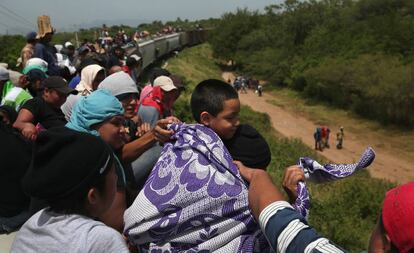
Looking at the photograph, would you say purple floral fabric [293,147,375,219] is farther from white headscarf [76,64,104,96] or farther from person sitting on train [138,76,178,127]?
white headscarf [76,64,104,96]

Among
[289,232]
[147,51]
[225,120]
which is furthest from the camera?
[147,51]

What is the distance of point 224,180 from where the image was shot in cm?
205

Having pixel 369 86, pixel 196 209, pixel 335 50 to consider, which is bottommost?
pixel 369 86

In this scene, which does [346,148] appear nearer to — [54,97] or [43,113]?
[54,97]

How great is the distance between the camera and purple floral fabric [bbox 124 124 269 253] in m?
2.02

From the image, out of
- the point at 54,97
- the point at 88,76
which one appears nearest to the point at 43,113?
the point at 54,97

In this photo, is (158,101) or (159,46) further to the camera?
(159,46)

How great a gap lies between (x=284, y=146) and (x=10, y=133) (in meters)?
19.4

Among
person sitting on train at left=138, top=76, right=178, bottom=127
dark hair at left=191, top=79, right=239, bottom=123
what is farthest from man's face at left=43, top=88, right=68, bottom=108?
dark hair at left=191, top=79, right=239, bottom=123

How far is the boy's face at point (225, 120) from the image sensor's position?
8.14 ft

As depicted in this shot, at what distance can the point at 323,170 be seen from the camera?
2.22 m

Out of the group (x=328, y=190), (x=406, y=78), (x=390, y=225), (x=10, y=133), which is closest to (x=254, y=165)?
(x=390, y=225)

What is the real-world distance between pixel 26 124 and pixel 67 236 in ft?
8.56

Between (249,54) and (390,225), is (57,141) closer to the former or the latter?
(390,225)
